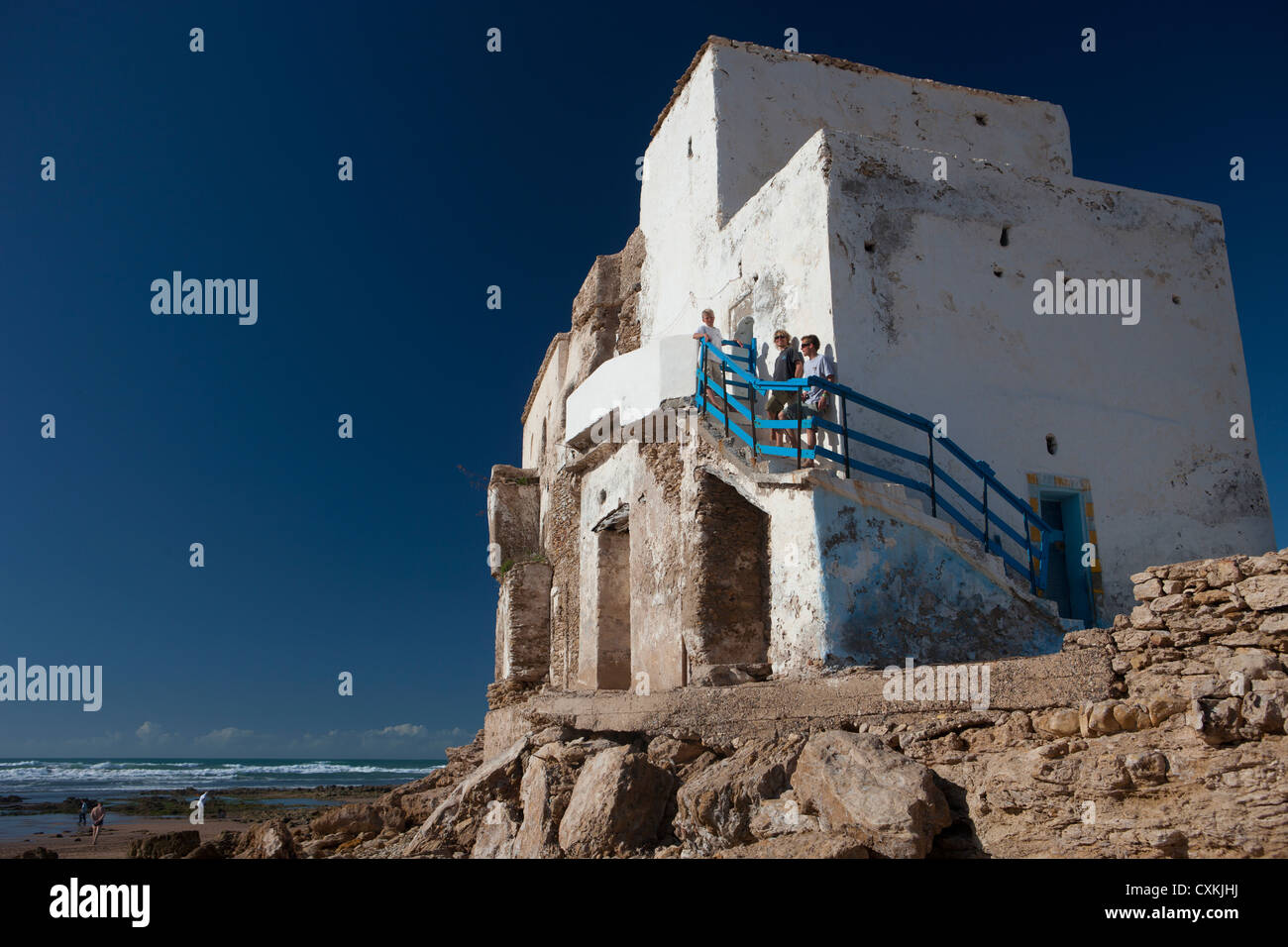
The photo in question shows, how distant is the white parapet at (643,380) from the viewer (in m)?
11.6

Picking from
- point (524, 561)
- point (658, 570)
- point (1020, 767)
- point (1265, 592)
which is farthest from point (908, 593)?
point (524, 561)

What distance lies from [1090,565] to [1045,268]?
10.8 ft

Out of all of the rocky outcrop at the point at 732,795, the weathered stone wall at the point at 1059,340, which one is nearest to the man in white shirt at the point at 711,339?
the weathered stone wall at the point at 1059,340

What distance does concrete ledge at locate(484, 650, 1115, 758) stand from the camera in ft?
20.0

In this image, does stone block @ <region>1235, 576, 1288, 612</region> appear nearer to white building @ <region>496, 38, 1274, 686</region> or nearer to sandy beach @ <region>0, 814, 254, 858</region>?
white building @ <region>496, 38, 1274, 686</region>

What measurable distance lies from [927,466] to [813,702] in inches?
142

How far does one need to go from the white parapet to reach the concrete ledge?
418 cm

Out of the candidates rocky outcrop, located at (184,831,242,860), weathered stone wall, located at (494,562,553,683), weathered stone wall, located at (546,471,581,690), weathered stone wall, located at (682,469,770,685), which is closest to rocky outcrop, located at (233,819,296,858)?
rocky outcrop, located at (184,831,242,860)

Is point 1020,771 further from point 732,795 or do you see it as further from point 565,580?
point 565,580

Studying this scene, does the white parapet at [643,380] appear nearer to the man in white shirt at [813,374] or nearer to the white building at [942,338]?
the white building at [942,338]

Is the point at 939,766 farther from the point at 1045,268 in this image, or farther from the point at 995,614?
the point at 1045,268

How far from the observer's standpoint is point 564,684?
14.3m

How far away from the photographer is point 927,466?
32.2 feet
